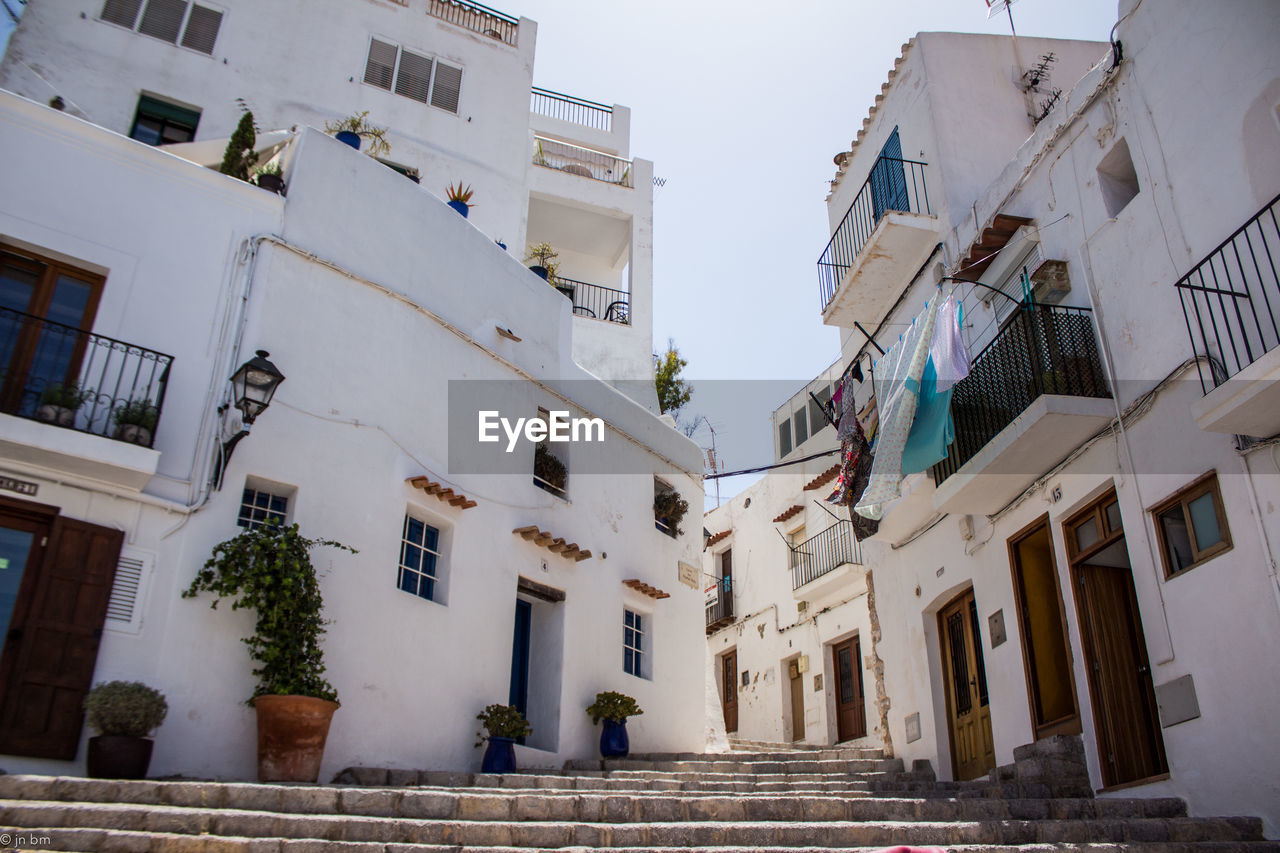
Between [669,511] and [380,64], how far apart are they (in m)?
A: 9.66

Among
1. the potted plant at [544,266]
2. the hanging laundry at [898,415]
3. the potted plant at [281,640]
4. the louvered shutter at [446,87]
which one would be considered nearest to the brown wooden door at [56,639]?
the potted plant at [281,640]

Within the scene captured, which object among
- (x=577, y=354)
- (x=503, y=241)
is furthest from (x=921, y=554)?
(x=503, y=241)

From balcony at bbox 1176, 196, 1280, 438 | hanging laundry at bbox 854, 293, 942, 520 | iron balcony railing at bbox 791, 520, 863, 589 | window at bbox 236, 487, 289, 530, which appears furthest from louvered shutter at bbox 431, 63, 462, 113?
balcony at bbox 1176, 196, 1280, 438

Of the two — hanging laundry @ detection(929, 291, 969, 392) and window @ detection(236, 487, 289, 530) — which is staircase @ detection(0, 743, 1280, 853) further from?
hanging laundry @ detection(929, 291, 969, 392)

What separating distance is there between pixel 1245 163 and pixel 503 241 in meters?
12.3

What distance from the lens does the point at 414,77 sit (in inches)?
738

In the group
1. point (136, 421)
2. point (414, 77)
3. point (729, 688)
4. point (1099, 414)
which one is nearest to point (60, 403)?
point (136, 421)

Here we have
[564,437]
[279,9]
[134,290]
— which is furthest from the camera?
[279,9]

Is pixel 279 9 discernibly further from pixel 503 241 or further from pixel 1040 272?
pixel 1040 272

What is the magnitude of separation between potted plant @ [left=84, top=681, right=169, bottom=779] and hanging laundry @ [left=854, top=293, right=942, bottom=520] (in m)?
6.59

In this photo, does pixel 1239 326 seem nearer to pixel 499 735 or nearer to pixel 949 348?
pixel 949 348

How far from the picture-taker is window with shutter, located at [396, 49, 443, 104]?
18.5m

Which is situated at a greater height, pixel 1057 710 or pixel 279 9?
pixel 279 9

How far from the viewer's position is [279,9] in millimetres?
17797
